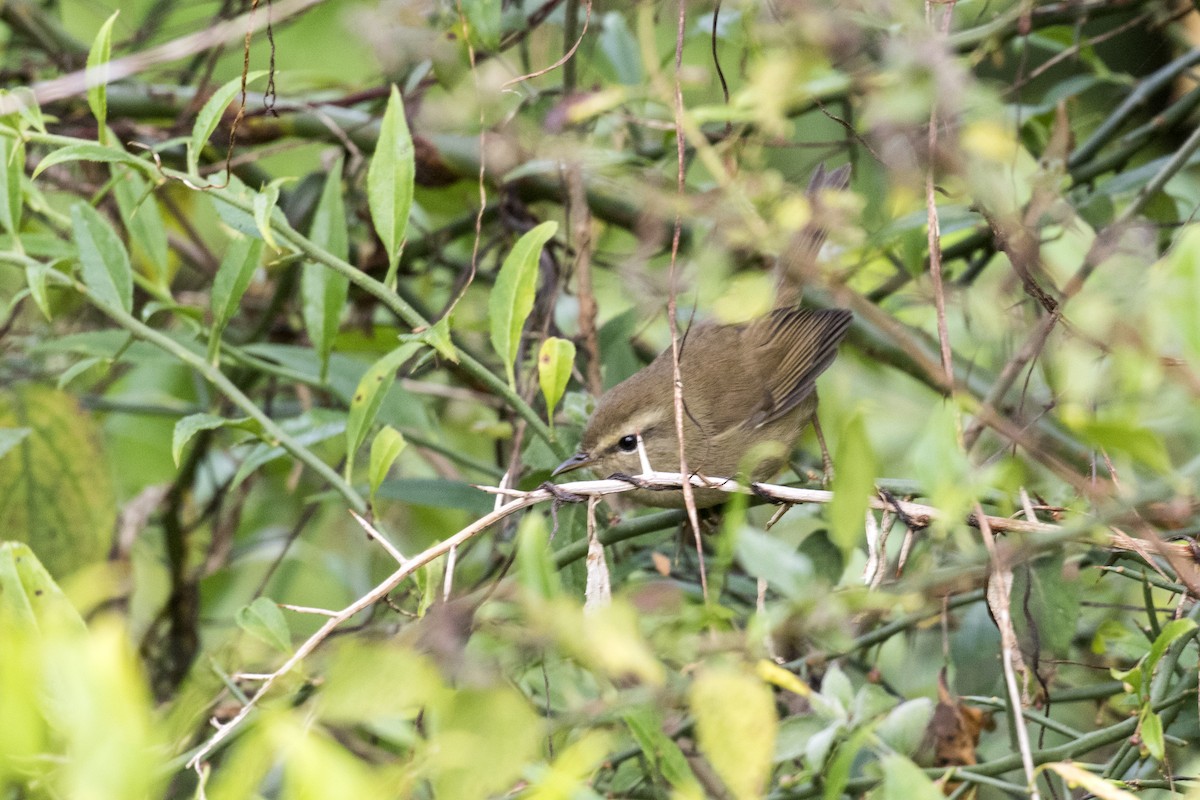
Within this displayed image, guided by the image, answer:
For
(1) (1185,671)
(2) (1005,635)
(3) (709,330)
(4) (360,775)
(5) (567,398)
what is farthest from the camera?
(3) (709,330)

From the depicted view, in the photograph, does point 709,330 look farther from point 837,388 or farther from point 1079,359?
point 1079,359

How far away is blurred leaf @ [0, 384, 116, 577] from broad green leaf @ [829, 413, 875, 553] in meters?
2.12

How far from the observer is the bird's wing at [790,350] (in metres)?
3.00

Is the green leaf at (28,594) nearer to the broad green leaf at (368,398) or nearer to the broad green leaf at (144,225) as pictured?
the broad green leaf at (368,398)

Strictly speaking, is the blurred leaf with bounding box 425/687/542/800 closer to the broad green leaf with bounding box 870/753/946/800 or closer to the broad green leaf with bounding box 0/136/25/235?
the broad green leaf with bounding box 870/753/946/800

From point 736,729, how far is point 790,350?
88.8 inches

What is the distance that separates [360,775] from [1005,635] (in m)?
0.75

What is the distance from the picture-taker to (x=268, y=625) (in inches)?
64.7

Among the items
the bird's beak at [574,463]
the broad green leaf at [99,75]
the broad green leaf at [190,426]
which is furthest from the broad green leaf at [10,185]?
the bird's beak at [574,463]

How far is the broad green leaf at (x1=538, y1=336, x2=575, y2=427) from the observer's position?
183cm

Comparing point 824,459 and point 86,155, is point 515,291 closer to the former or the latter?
point 86,155

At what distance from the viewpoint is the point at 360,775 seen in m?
0.83

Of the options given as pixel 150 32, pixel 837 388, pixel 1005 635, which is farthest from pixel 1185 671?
pixel 150 32

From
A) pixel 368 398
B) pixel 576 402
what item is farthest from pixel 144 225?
pixel 576 402
